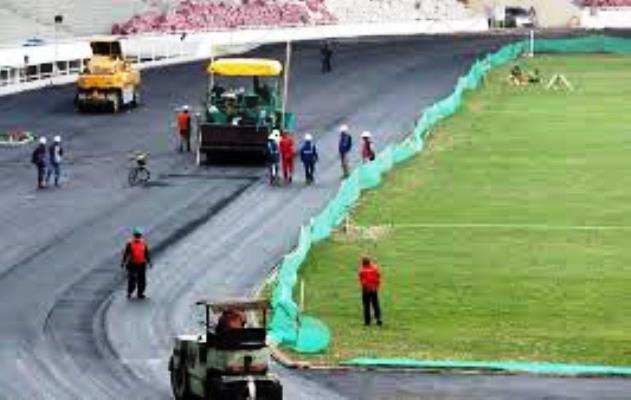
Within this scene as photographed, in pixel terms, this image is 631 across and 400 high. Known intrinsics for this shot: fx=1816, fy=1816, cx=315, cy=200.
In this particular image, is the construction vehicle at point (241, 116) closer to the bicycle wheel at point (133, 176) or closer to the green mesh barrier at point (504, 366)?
the bicycle wheel at point (133, 176)

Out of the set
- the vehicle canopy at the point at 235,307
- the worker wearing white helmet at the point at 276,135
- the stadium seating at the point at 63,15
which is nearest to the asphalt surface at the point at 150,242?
the worker wearing white helmet at the point at 276,135

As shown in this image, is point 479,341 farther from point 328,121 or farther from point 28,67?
point 28,67

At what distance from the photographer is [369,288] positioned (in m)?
32.6

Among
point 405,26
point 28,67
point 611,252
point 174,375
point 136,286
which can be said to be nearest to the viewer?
point 174,375

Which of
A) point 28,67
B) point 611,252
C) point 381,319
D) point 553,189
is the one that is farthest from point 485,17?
point 381,319

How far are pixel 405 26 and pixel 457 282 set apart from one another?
7712 cm

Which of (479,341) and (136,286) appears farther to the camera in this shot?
(136,286)

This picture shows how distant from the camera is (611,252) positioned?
4019 cm

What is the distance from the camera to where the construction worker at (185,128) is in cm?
5556

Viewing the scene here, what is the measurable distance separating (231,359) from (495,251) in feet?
53.2

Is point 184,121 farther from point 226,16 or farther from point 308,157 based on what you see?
point 226,16

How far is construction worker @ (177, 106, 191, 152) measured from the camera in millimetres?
55562

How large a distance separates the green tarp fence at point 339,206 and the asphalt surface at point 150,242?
76 centimetres

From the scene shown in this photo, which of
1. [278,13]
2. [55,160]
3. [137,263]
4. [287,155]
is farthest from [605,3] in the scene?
[137,263]
